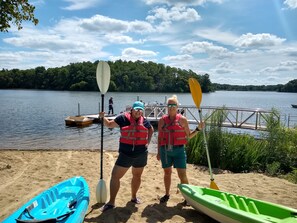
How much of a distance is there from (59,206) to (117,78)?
92.4 m

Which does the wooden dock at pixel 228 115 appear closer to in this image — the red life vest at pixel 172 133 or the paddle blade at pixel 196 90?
the paddle blade at pixel 196 90

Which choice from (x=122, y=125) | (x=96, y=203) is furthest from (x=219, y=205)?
(x=96, y=203)

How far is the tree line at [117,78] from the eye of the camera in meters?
93.3

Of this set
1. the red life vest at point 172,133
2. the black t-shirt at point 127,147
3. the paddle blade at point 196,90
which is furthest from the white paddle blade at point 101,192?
the paddle blade at point 196,90

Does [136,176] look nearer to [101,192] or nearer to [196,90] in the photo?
[101,192]

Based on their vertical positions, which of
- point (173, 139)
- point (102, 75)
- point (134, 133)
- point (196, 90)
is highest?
point (102, 75)

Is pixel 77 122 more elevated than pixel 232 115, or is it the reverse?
pixel 232 115

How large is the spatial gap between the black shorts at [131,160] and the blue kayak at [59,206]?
2.36ft

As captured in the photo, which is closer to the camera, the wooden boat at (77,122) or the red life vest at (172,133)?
the red life vest at (172,133)

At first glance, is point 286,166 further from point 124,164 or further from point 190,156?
point 124,164

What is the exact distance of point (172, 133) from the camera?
14.9 feet

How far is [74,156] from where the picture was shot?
9.20 m

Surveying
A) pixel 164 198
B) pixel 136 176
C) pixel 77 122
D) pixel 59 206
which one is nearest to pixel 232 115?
pixel 77 122

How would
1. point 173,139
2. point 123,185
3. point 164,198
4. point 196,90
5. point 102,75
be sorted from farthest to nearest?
point 123,185 → point 196,90 → point 102,75 → point 164,198 → point 173,139
